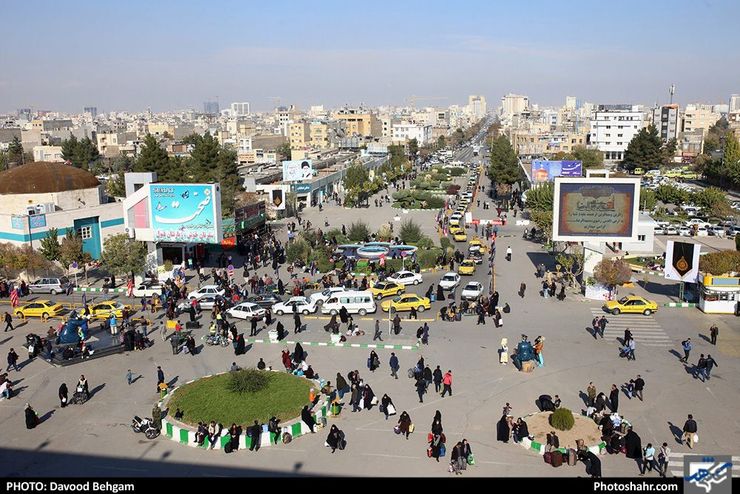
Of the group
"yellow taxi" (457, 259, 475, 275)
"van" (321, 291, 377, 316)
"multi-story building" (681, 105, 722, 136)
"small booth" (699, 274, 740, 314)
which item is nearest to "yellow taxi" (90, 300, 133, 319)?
"van" (321, 291, 377, 316)

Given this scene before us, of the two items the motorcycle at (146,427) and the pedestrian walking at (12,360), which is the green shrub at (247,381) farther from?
the pedestrian walking at (12,360)

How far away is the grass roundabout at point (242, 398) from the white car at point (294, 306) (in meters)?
7.27

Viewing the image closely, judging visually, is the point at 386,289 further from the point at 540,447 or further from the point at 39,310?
the point at 540,447

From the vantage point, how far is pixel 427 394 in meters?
16.3

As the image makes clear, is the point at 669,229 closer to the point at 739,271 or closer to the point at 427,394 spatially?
the point at 739,271

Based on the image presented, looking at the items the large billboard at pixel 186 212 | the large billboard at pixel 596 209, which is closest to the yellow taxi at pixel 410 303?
the large billboard at pixel 596 209

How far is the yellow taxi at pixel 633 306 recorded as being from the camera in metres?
24.0

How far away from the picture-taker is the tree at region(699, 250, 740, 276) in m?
24.7

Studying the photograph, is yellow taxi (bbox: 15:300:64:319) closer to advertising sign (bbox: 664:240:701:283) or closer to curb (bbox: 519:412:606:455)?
curb (bbox: 519:412:606:455)

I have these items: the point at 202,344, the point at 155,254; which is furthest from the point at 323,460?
the point at 155,254

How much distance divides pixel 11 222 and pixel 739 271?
102 ft

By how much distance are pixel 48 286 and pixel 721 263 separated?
27.1 meters

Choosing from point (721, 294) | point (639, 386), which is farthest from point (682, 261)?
point (639, 386)

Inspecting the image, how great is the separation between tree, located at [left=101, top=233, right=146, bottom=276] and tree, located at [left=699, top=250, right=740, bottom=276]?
2255 cm
